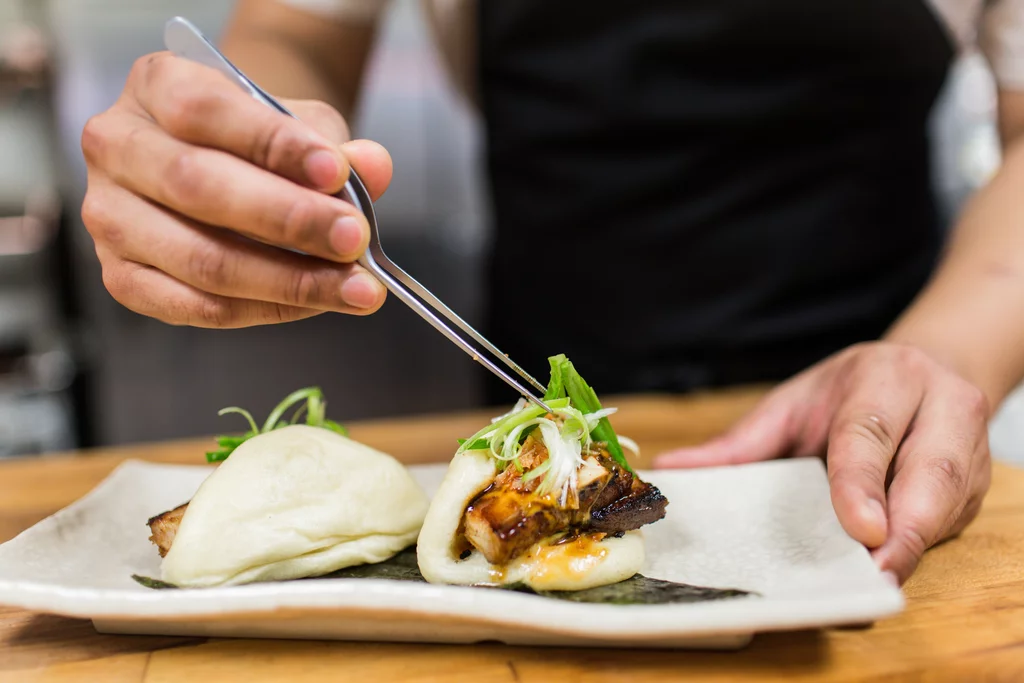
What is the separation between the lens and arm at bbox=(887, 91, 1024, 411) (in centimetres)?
181

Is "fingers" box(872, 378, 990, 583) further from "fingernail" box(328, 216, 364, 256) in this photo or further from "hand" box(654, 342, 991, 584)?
"fingernail" box(328, 216, 364, 256)

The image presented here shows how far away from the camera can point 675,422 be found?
243cm

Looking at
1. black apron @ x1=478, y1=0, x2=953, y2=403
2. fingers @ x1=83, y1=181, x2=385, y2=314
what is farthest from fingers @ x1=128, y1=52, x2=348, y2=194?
black apron @ x1=478, y1=0, x2=953, y2=403

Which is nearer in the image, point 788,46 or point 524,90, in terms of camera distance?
point 788,46

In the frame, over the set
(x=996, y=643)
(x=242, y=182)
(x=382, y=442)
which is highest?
(x=242, y=182)

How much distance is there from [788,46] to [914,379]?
129cm

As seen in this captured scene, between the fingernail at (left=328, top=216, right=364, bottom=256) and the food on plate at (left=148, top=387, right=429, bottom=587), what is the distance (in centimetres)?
43

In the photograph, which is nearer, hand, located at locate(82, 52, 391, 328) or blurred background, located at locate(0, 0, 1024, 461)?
hand, located at locate(82, 52, 391, 328)

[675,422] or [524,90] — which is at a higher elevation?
[524,90]

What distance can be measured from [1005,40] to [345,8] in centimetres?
195

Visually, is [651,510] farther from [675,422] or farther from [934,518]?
[675,422]

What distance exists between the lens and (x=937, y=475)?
52.8 inches

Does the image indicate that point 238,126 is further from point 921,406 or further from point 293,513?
point 921,406

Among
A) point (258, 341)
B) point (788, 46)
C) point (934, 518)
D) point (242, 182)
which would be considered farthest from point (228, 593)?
point (258, 341)
